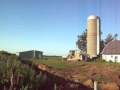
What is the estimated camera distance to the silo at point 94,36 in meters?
58.1

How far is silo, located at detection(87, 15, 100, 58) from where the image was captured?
58094mm

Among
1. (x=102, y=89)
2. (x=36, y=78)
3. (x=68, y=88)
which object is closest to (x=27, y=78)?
(x=36, y=78)

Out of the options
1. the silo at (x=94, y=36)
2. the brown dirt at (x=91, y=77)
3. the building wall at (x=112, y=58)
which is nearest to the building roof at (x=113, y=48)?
the building wall at (x=112, y=58)

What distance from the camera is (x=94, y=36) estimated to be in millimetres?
58688

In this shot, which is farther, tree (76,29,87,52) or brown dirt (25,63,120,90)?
tree (76,29,87,52)

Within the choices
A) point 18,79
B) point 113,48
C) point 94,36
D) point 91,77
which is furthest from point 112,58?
point 18,79

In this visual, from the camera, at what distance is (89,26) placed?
196 ft

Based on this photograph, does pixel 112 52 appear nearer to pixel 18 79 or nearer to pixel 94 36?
pixel 94 36

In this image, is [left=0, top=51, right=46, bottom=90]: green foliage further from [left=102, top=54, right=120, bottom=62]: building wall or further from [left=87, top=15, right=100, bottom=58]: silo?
[left=87, top=15, right=100, bottom=58]: silo

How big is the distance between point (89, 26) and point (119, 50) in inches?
543

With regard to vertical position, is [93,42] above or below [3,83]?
above

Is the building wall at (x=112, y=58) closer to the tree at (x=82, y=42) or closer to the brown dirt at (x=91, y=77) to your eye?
the brown dirt at (x=91, y=77)

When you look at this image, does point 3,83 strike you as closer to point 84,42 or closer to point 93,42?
point 93,42

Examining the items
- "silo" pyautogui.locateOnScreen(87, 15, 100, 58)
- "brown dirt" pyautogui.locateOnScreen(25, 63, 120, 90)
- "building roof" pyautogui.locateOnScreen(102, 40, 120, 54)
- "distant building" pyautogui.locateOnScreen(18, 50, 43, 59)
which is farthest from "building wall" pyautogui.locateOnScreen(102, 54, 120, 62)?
"brown dirt" pyautogui.locateOnScreen(25, 63, 120, 90)
